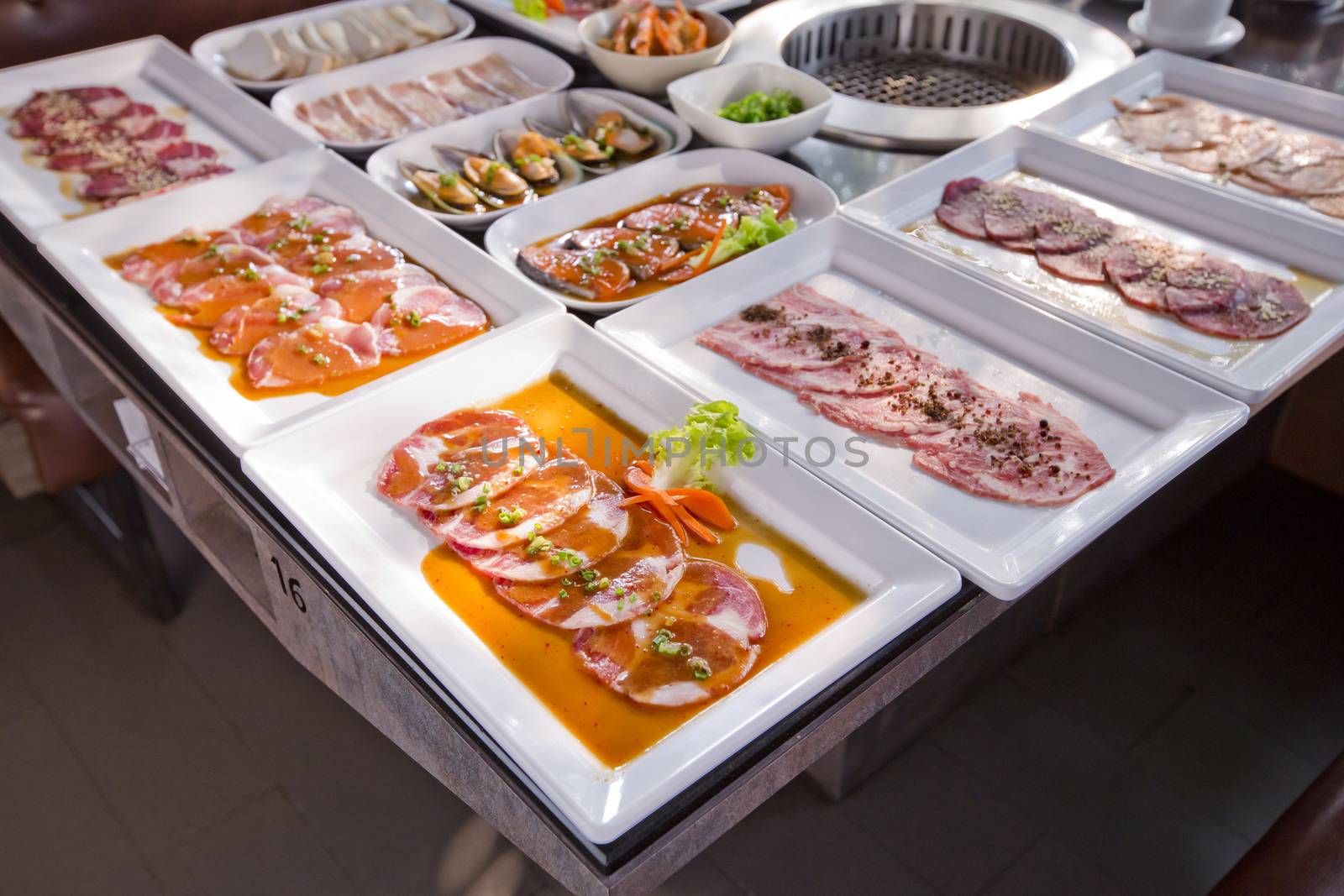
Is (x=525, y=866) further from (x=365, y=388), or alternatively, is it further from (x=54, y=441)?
(x=54, y=441)

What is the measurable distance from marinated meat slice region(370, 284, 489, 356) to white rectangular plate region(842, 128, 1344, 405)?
0.68 meters

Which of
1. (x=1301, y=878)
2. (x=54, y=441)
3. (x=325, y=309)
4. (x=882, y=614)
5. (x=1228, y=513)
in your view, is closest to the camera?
(x=882, y=614)

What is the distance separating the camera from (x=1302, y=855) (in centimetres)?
138

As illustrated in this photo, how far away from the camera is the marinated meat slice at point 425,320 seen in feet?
5.50

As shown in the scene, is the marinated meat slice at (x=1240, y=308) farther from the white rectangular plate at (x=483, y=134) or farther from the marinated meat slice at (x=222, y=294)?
the marinated meat slice at (x=222, y=294)

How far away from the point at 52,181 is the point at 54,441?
56cm

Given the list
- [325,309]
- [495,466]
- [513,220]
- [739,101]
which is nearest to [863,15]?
[739,101]

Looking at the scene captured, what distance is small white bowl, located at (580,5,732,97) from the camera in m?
2.22

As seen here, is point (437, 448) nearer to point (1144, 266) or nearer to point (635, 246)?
point (635, 246)

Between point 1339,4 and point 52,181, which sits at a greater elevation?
point 1339,4

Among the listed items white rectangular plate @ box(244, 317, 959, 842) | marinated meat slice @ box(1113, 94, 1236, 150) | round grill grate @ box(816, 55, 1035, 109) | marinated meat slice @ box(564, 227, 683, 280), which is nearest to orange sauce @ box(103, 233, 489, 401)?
white rectangular plate @ box(244, 317, 959, 842)

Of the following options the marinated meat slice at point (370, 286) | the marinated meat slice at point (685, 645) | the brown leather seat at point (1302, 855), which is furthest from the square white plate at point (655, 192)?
the brown leather seat at point (1302, 855)

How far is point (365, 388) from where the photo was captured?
4.92 ft

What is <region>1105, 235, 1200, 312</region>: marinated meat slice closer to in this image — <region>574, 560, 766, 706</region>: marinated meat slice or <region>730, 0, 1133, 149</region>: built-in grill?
<region>730, 0, 1133, 149</region>: built-in grill
